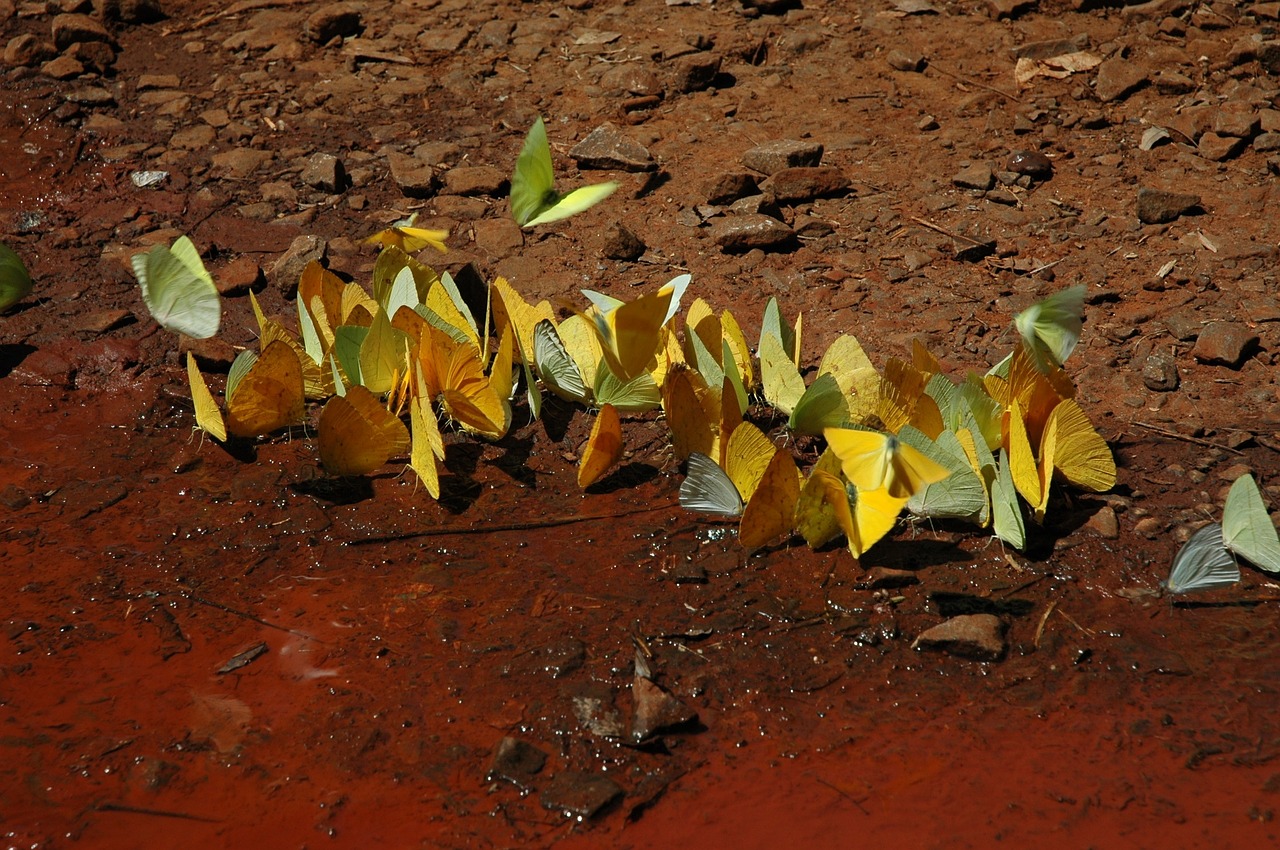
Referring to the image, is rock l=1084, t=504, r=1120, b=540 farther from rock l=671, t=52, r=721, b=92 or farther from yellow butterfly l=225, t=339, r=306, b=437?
rock l=671, t=52, r=721, b=92

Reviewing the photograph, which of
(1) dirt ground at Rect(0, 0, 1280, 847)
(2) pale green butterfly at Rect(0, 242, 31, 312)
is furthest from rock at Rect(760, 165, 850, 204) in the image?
(2) pale green butterfly at Rect(0, 242, 31, 312)

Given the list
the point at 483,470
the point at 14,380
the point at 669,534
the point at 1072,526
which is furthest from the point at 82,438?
the point at 1072,526

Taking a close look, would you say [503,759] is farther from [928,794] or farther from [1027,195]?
[1027,195]

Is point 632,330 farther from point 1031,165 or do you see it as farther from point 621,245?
point 1031,165

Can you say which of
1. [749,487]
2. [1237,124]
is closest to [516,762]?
[749,487]

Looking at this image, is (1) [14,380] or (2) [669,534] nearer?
(2) [669,534]

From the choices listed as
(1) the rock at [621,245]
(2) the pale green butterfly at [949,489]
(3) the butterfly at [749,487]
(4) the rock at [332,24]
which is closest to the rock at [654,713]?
(3) the butterfly at [749,487]
